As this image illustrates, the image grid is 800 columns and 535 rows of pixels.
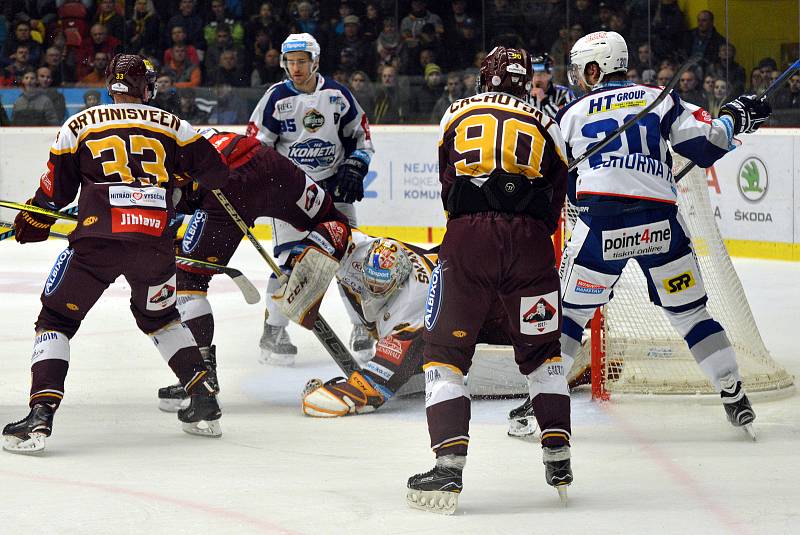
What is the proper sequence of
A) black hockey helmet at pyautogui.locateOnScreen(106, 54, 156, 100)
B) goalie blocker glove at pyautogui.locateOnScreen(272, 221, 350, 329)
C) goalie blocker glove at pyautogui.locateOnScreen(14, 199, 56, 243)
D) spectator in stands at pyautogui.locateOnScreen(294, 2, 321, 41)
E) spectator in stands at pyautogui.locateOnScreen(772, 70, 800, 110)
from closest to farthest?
black hockey helmet at pyautogui.locateOnScreen(106, 54, 156, 100) < goalie blocker glove at pyautogui.locateOnScreen(14, 199, 56, 243) < goalie blocker glove at pyautogui.locateOnScreen(272, 221, 350, 329) < spectator in stands at pyautogui.locateOnScreen(772, 70, 800, 110) < spectator in stands at pyautogui.locateOnScreen(294, 2, 321, 41)

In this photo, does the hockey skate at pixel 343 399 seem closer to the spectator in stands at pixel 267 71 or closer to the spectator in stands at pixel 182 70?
the spectator in stands at pixel 267 71

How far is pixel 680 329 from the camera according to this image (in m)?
4.23

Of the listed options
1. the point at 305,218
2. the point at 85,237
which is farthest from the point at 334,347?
the point at 85,237

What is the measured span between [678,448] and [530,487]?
0.73 meters

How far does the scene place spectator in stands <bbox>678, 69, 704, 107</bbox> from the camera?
28.9 feet

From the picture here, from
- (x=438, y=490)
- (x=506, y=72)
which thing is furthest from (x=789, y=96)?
(x=438, y=490)

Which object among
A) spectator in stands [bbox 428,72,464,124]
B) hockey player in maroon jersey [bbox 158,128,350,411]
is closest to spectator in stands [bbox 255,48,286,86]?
spectator in stands [bbox 428,72,464,124]

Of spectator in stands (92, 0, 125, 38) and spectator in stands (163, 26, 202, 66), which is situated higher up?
spectator in stands (92, 0, 125, 38)

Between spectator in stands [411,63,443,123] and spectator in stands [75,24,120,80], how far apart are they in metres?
3.04

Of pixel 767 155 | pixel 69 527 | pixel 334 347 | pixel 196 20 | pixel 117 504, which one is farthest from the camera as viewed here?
pixel 196 20

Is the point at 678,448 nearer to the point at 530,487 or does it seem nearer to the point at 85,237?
the point at 530,487

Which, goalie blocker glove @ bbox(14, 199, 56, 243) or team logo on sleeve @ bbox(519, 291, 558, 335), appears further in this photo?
goalie blocker glove @ bbox(14, 199, 56, 243)

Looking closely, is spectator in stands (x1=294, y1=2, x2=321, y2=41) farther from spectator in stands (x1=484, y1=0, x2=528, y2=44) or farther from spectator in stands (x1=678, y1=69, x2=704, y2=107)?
spectator in stands (x1=678, y1=69, x2=704, y2=107)

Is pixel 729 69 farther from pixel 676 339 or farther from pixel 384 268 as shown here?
pixel 384 268
